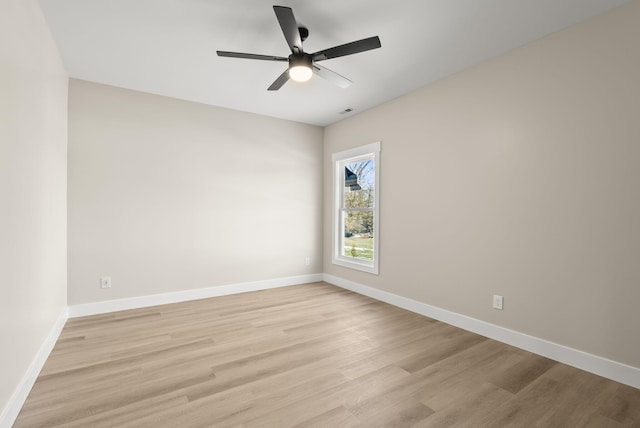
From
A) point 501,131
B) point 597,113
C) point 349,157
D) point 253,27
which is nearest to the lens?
point 597,113

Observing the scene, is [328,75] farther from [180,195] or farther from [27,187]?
[180,195]

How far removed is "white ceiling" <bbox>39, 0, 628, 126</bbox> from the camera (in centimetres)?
216

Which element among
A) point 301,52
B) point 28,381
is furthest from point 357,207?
point 28,381

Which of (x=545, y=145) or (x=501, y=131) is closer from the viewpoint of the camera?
(x=545, y=145)

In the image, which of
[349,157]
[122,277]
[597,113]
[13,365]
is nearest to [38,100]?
[13,365]

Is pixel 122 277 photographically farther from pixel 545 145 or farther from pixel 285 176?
pixel 545 145

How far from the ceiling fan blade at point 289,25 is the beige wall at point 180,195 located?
93.0 inches

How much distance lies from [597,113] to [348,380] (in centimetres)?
266

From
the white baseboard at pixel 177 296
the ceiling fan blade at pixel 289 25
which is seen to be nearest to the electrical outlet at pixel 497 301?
the ceiling fan blade at pixel 289 25

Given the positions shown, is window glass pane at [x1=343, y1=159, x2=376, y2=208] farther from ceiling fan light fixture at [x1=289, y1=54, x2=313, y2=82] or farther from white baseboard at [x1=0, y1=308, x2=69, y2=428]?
white baseboard at [x1=0, y1=308, x2=69, y2=428]

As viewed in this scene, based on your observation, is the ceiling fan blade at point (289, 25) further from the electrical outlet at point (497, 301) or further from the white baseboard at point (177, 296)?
the white baseboard at point (177, 296)

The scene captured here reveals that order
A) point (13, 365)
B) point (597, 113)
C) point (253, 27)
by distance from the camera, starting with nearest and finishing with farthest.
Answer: point (13, 365), point (597, 113), point (253, 27)

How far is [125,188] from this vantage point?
3596mm

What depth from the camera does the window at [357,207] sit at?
4.23 metres
